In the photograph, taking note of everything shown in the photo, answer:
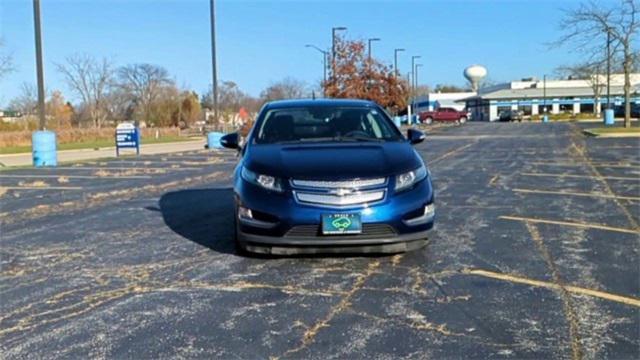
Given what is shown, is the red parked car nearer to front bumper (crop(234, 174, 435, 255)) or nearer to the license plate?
front bumper (crop(234, 174, 435, 255))

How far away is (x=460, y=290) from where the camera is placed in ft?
16.5

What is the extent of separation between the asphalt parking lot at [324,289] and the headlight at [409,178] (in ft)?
2.30

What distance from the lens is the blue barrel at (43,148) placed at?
20.3 meters

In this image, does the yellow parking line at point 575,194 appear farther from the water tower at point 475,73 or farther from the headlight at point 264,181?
the water tower at point 475,73

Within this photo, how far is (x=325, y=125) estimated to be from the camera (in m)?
6.92

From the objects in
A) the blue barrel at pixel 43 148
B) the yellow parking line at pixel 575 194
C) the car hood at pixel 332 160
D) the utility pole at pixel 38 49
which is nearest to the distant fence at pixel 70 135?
the utility pole at pixel 38 49

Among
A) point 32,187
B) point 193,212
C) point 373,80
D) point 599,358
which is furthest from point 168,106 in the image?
point 599,358

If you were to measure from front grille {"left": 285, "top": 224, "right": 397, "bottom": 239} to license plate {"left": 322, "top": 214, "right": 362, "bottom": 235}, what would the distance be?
4cm

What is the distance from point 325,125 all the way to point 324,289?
2.29m

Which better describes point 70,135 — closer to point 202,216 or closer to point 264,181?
point 202,216

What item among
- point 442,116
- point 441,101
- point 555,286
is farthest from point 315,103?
point 441,101

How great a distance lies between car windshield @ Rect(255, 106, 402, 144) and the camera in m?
6.75

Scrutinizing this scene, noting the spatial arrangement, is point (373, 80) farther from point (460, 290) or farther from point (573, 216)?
point (460, 290)

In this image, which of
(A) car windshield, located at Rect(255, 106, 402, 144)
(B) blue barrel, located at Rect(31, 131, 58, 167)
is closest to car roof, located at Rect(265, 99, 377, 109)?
(A) car windshield, located at Rect(255, 106, 402, 144)
